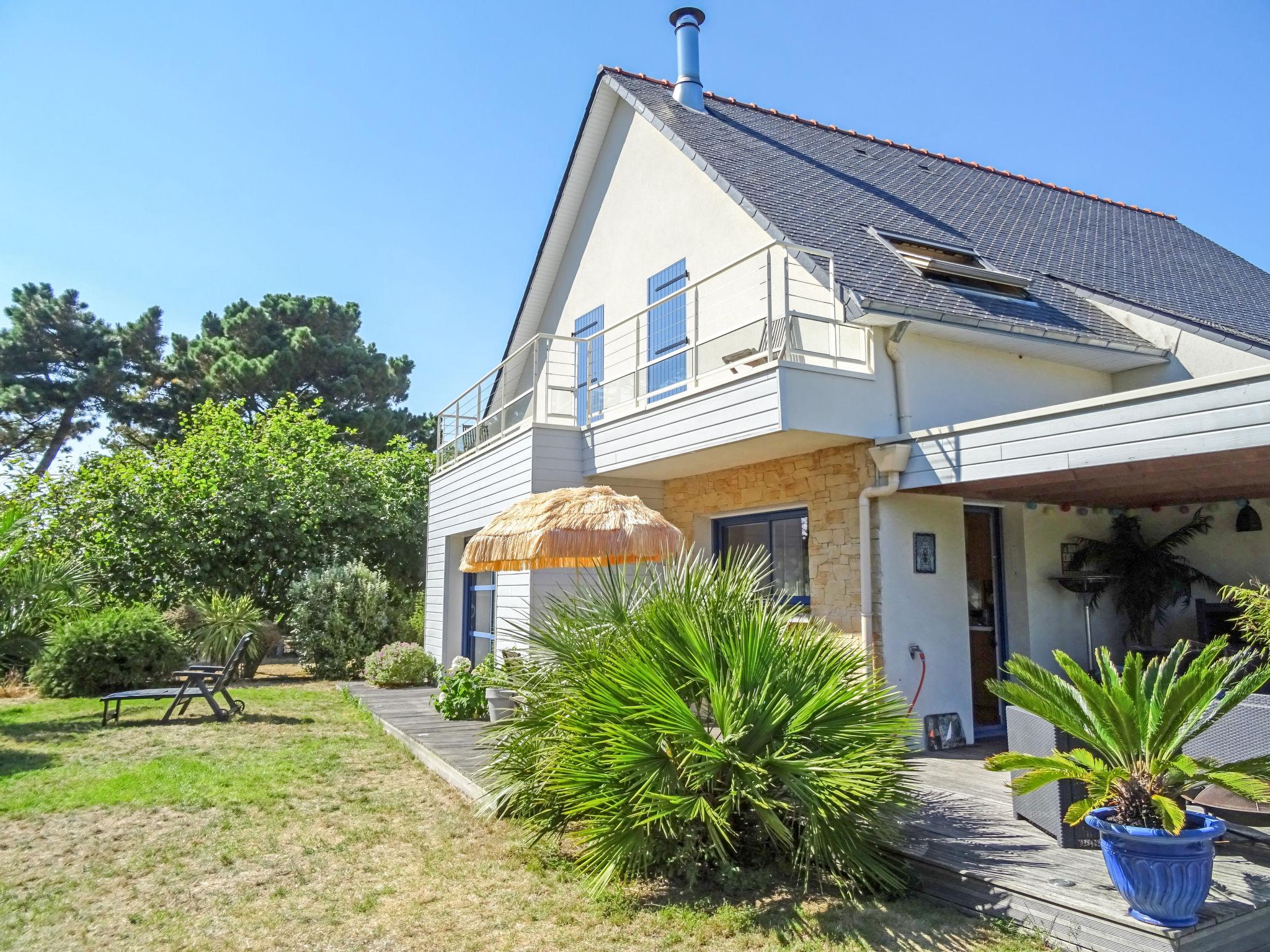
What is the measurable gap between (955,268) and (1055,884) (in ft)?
22.3

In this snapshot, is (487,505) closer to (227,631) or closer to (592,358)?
(592,358)

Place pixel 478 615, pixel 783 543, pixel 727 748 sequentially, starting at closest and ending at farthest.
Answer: pixel 727 748, pixel 783 543, pixel 478 615

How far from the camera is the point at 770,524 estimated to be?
9.93m

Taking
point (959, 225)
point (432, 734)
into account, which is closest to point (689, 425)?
point (432, 734)

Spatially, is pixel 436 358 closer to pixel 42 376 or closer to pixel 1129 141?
pixel 42 376

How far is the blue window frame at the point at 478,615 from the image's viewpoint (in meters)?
13.0

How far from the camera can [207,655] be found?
15.9 metres

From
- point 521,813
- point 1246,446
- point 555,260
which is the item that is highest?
point 555,260

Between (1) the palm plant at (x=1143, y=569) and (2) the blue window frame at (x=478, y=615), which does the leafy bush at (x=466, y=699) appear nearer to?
(2) the blue window frame at (x=478, y=615)

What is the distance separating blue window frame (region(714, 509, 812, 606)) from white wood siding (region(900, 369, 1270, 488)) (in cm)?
174

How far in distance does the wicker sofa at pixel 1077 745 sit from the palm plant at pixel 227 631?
14.3m

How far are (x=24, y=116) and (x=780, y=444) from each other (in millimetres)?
11096

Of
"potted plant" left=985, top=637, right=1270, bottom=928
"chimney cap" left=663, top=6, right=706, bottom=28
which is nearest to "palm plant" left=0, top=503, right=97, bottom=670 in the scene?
"potted plant" left=985, top=637, right=1270, bottom=928

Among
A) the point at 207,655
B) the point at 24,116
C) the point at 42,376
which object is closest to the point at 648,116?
the point at 24,116
